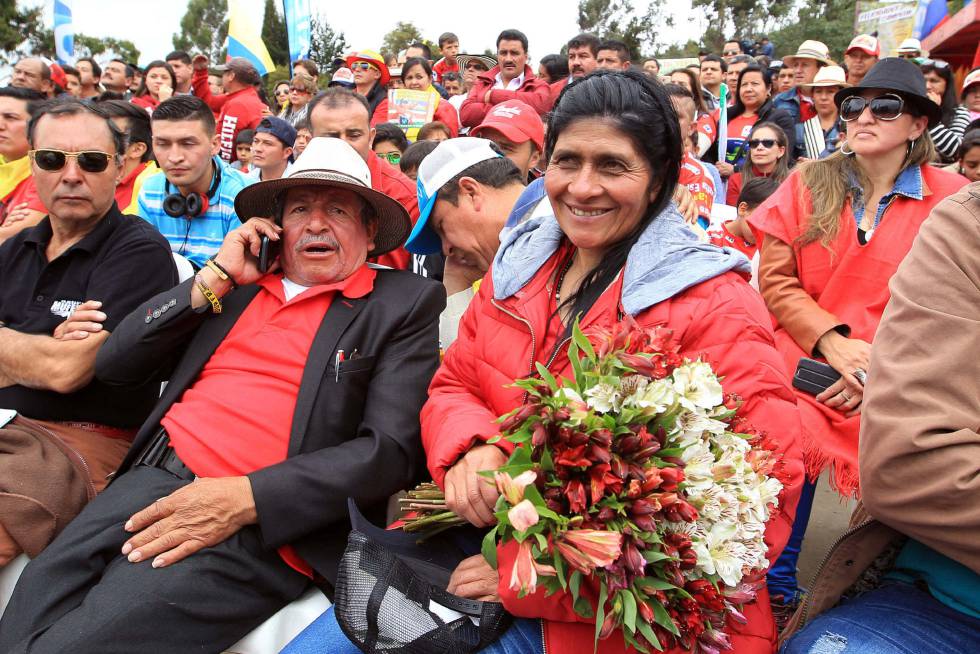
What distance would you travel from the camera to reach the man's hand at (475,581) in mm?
1969

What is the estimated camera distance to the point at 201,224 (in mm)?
4910

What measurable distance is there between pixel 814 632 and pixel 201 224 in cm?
435

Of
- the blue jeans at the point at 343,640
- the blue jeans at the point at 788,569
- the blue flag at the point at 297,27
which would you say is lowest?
the blue jeans at the point at 788,569

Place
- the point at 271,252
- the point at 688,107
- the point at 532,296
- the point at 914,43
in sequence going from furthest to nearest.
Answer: the point at 914,43 < the point at 688,107 < the point at 271,252 < the point at 532,296

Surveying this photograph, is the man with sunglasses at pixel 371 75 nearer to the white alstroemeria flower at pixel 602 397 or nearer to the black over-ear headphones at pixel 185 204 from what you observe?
the black over-ear headphones at pixel 185 204

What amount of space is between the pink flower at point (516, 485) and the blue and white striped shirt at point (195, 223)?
3.83m

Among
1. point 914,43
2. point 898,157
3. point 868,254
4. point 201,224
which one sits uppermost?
point 914,43

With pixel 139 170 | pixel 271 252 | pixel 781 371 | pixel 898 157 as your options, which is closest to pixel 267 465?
pixel 271 252

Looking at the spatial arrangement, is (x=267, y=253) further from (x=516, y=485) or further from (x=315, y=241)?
(x=516, y=485)

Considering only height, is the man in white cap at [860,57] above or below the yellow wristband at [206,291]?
above

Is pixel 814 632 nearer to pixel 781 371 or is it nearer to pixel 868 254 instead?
pixel 781 371

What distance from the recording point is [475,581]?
6.57 ft

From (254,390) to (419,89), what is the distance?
7.29 metres

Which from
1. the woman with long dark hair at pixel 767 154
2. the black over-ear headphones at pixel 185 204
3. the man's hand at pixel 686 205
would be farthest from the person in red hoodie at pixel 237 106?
the man's hand at pixel 686 205
